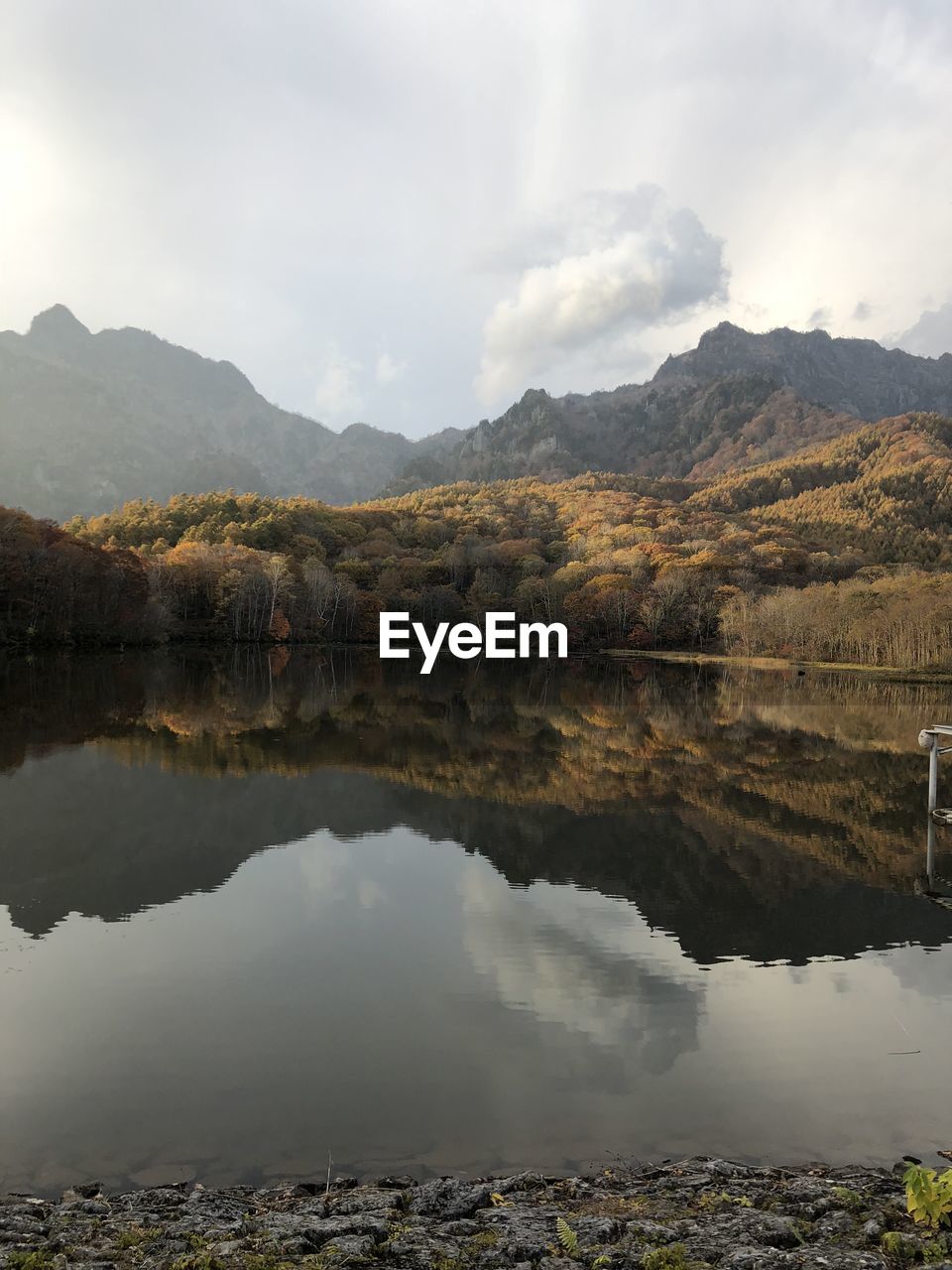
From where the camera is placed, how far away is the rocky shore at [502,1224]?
4.08m

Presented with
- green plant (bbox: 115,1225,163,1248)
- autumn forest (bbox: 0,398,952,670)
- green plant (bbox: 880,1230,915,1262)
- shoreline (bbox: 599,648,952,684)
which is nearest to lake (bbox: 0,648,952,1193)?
green plant (bbox: 115,1225,163,1248)

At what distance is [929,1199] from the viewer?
4301 mm

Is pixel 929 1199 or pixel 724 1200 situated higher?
pixel 929 1199

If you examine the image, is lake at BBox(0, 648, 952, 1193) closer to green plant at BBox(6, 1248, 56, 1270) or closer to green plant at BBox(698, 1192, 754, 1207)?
green plant at BBox(698, 1192, 754, 1207)

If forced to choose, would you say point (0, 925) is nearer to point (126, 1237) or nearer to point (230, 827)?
point (230, 827)

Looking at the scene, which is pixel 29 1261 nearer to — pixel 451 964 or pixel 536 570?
pixel 451 964

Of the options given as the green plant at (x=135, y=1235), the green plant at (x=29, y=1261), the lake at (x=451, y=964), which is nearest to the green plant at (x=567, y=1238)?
the lake at (x=451, y=964)

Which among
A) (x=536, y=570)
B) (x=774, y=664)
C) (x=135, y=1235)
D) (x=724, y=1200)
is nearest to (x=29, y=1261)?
(x=135, y=1235)

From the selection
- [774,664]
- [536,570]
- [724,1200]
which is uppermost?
[536,570]

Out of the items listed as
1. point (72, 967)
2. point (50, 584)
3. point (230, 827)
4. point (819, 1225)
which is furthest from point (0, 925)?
point (50, 584)

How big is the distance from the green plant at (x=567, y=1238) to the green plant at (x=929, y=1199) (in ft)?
6.16

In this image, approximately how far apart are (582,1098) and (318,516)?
135556mm

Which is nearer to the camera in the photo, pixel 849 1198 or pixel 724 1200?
pixel 849 1198

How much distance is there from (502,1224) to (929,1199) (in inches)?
93.7
